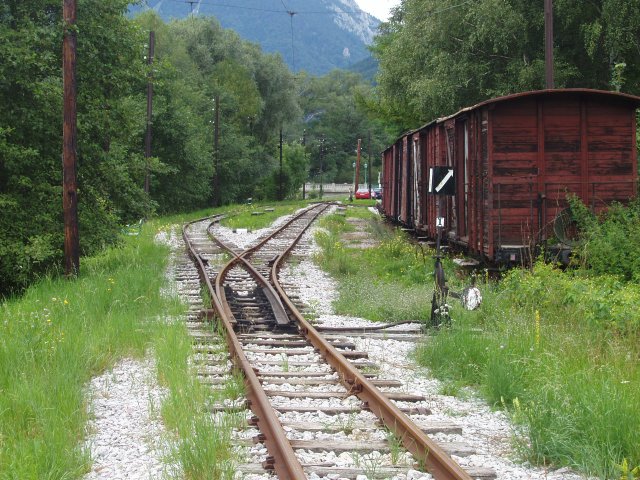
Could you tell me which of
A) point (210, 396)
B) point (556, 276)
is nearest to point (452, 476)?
point (210, 396)

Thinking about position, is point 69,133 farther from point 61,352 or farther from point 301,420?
point 301,420

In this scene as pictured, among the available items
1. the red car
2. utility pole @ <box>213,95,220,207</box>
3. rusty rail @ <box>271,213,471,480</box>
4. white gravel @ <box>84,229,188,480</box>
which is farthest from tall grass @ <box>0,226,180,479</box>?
the red car

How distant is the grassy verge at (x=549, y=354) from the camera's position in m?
5.35

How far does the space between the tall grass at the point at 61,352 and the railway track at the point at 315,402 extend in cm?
92

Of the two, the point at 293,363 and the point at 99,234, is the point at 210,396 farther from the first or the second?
the point at 99,234

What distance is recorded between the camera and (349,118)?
138 meters

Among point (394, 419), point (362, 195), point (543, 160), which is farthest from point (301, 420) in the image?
point (362, 195)

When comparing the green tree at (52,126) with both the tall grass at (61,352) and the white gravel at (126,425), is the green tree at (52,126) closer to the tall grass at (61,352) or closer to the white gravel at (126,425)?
the tall grass at (61,352)

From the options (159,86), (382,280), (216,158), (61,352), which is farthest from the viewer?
(216,158)

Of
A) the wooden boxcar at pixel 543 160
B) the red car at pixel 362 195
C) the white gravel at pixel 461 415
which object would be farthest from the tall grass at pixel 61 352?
the red car at pixel 362 195

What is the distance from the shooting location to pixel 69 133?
1373 cm

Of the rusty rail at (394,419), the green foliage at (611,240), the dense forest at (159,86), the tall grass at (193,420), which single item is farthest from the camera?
the dense forest at (159,86)

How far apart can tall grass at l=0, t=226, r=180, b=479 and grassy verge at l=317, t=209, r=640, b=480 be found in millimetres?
3029

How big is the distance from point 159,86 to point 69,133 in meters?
13.6
